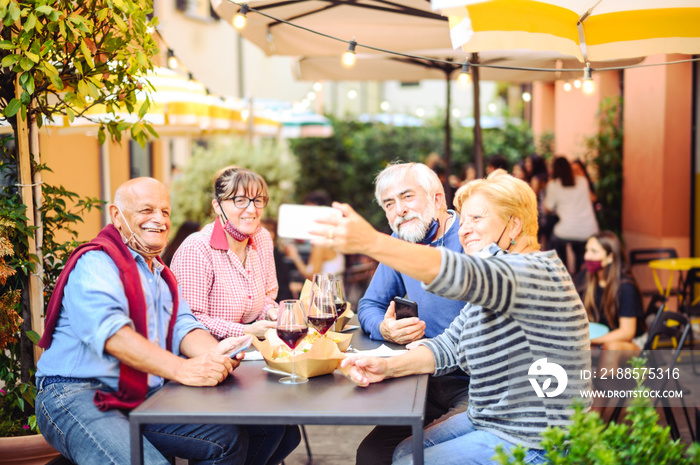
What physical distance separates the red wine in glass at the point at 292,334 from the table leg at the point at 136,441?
504 mm

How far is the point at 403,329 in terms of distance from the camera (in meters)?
2.86

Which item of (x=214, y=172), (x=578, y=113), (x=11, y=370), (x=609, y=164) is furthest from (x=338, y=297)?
(x=578, y=113)

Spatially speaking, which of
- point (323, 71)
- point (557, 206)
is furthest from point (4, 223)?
point (557, 206)

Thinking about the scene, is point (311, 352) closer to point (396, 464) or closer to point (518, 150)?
point (396, 464)

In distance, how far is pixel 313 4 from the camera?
410cm

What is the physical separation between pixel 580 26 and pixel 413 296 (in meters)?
1.34

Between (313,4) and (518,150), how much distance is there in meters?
10.2

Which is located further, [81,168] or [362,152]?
[362,152]

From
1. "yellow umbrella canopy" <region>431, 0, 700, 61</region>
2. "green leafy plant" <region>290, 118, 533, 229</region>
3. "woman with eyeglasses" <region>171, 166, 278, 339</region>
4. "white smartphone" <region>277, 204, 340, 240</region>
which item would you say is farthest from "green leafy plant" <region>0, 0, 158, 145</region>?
"green leafy plant" <region>290, 118, 533, 229</region>

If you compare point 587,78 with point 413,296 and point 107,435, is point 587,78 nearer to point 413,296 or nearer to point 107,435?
point 413,296

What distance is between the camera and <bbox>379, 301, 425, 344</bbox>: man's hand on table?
2861 mm

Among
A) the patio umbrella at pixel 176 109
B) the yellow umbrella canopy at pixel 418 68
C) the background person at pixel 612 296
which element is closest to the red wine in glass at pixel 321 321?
Answer: the background person at pixel 612 296
